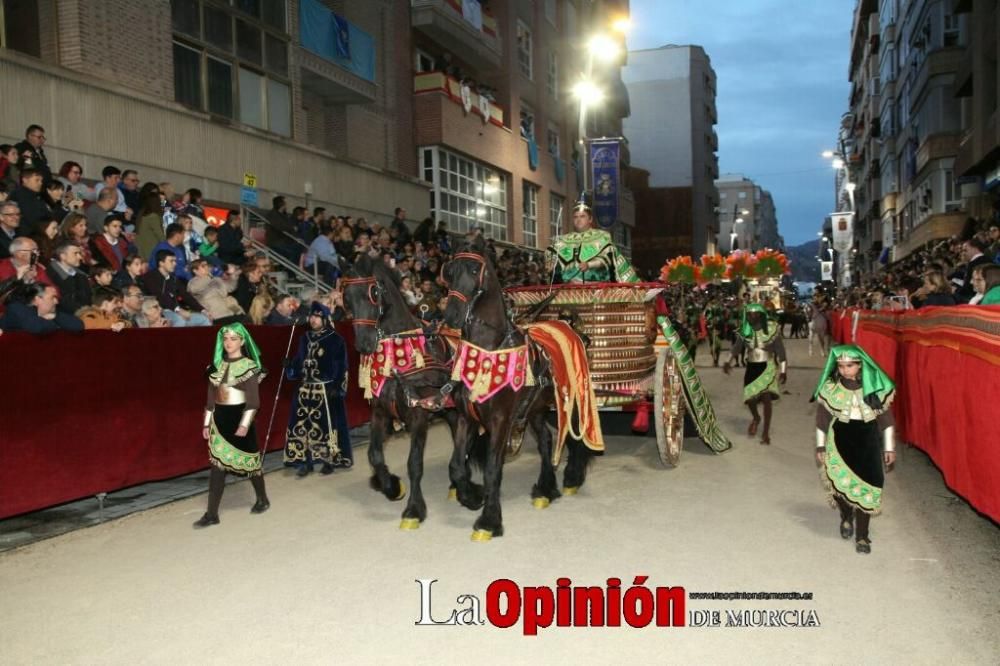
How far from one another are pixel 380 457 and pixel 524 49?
96.5 ft

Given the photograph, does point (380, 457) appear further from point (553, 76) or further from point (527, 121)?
point (553, 76)

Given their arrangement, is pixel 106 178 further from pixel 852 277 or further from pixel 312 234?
pixel 852 277

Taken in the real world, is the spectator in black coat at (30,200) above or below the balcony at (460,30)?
below

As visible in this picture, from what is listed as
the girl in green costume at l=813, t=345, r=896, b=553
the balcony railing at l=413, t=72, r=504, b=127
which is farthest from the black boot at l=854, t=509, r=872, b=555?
the balcony railing at l=413, t=72, r=504, b=127

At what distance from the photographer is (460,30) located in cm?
2600

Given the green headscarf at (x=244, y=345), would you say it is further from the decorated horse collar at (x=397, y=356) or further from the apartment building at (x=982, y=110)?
the apartment building at (x=982, y=110)

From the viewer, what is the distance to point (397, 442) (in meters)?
11.5

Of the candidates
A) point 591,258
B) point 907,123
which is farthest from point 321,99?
point 907,123

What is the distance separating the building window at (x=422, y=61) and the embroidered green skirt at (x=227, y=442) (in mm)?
20557

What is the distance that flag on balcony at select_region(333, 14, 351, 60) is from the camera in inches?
828

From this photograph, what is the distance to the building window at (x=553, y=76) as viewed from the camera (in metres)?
36.3

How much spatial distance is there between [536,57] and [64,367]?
30542 mm

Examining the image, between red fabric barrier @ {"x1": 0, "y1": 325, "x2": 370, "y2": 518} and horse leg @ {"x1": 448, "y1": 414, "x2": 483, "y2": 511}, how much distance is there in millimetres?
3357

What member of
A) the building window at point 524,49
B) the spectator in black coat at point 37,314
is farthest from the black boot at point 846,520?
the building window at point 524,49
